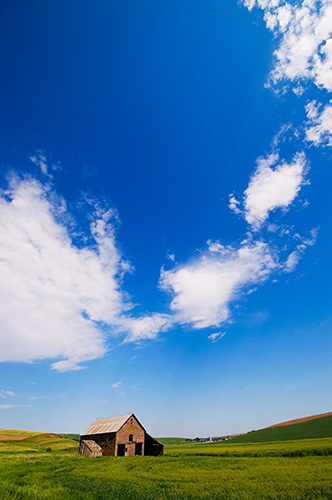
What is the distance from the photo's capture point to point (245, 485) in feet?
60.4

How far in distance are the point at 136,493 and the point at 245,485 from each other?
7641 mm

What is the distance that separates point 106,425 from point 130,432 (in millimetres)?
6250

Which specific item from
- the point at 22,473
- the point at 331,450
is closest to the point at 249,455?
the point at 331,450

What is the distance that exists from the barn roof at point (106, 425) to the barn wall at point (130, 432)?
2.61 ft

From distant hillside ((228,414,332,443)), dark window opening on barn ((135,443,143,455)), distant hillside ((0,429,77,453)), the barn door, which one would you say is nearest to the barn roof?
the barn door

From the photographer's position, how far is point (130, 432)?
149 feet

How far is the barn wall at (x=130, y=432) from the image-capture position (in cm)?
4400

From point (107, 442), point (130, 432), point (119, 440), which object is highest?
point (130, 432)

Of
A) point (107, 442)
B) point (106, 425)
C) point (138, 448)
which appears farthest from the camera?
point (106, 425)

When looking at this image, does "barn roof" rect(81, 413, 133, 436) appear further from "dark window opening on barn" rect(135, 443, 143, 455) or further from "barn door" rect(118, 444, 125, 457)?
"dark window opening on barn" rect(135, 443, 143, 455)

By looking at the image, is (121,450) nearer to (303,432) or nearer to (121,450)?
(121,450)

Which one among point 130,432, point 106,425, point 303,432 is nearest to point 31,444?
point 106,425

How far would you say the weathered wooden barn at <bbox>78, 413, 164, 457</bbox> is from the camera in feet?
142

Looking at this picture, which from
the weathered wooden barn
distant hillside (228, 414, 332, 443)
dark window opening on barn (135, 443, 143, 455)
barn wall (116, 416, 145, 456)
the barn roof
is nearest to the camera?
the weathered wooden barn
